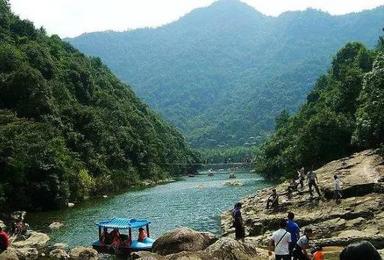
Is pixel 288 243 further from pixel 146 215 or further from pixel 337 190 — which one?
pixel 146 215

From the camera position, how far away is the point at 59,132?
8700cm

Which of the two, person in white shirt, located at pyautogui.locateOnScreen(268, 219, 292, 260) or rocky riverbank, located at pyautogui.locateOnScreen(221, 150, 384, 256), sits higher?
person in white shirt, located at pyautogui.locateOnScreen(268, 219, 292, 260)

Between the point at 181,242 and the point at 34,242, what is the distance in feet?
47.8

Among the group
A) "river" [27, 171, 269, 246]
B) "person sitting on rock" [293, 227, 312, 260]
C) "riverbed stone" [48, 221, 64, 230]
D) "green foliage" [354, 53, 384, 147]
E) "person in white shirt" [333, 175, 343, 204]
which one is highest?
"green foliage" [354, 53, 384, 147]

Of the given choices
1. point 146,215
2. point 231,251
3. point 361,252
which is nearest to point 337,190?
point 231,251

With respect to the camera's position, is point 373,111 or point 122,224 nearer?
point 122,224

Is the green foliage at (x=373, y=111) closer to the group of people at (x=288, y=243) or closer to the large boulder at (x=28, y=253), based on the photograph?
the group of people at (x=288, y=243)

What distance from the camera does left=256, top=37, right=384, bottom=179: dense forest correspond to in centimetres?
5025

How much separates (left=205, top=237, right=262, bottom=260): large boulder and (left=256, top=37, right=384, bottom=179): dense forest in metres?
25.5

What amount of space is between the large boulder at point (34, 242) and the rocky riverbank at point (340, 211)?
44.4ft

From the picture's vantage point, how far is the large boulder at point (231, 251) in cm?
2361

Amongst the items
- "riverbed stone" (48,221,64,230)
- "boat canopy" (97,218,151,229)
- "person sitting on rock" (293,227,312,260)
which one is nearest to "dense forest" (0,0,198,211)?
"riverbed stone" (48,221,64,230)

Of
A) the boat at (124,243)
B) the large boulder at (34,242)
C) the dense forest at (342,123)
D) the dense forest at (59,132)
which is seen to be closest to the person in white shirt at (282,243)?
the boat at (124,243)

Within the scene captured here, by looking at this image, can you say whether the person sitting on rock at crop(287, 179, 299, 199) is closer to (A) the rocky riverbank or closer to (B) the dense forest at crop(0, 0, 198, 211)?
(A) the rocky riverbank
